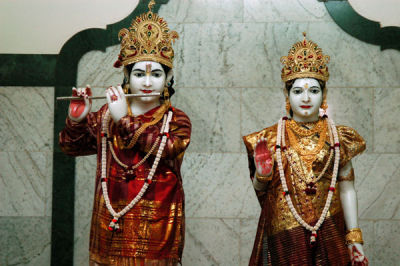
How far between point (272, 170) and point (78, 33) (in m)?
2.11

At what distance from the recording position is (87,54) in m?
4.76

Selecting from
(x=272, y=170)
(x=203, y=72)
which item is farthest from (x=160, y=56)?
(x=203, y=72)

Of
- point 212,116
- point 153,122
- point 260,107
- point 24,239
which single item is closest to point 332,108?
point 260,107

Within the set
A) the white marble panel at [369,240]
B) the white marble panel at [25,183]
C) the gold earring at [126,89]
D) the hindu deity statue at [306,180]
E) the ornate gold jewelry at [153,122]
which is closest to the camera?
the ornate gold jewelry at [153,122]

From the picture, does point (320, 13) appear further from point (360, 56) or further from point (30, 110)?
point (30, 110)

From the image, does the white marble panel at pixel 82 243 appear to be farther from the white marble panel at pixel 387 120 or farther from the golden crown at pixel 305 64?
the white marble panel at pixel 387 120

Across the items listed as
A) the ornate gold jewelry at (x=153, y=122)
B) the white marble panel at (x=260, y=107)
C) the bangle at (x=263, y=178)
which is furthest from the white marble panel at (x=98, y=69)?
the bangle at (x=263, y=178)

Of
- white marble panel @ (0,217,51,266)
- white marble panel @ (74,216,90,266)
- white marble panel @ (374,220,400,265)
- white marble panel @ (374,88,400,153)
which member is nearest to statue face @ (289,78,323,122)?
white marble panel @ (374,88,400,153)

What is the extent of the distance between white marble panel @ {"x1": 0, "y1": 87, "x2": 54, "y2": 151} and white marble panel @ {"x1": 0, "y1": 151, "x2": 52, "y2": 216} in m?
0.08

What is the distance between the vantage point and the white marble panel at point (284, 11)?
477 centimetres

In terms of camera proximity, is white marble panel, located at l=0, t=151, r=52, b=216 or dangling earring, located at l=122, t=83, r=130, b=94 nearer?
dangling earring, located at l=122, t=83, r=130, b=94

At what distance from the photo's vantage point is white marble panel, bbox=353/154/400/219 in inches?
183

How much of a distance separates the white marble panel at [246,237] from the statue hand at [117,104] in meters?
1.71

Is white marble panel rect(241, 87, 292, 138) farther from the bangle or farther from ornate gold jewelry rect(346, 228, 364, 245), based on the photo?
ornate gold jewelry rect(346, 228, 364, 245)
